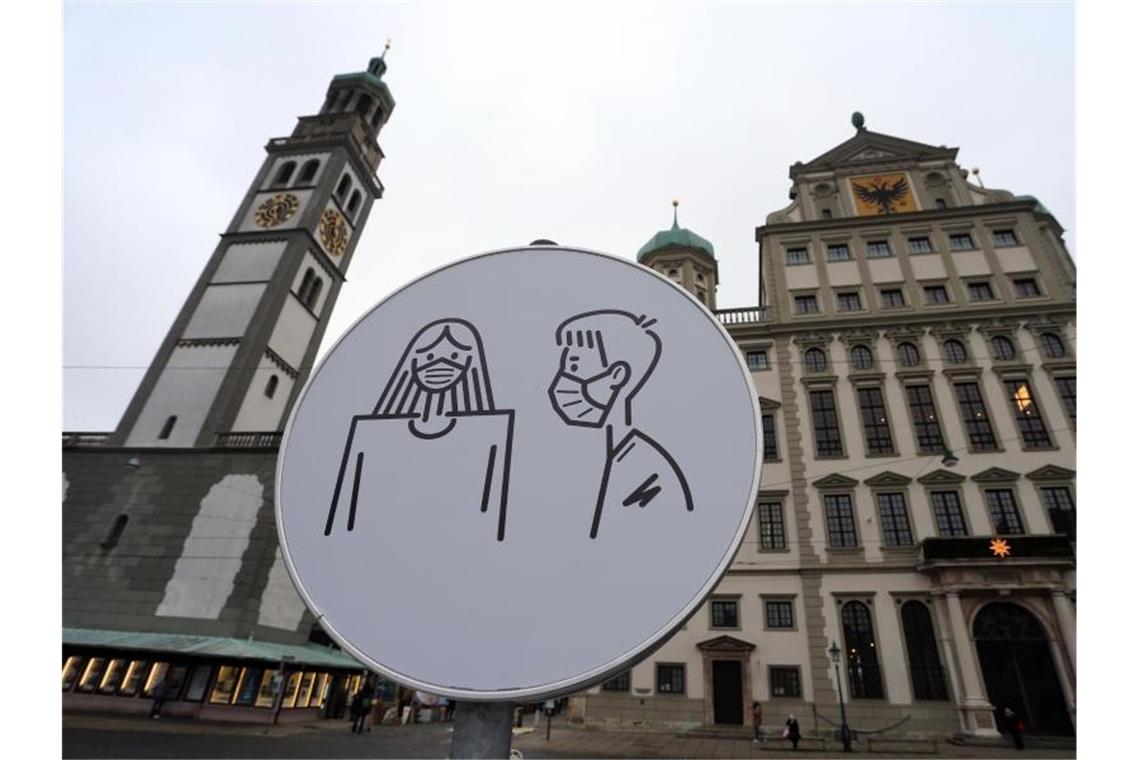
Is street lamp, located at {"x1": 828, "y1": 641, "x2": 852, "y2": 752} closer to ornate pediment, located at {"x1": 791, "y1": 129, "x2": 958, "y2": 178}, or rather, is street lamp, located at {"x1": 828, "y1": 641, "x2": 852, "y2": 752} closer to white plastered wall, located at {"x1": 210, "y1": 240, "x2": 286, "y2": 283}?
ornate pediment, located at {"x1": 791, "y1": 129, "x2": 958, "y2": 178}

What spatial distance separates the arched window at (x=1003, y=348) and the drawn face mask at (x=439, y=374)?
23807mm

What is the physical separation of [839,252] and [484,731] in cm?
2605

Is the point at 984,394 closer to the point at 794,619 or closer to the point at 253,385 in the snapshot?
the point at 794,619

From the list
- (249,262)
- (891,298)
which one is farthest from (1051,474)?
(249,262)

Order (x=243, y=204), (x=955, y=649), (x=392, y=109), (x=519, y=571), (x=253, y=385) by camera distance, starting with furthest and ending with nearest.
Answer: (x=392, y=109), (x=243, y=204), (x=253, y=385), (x=955, y=649), (x=519, y=571)

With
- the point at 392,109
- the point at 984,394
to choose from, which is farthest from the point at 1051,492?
the point at 392,109

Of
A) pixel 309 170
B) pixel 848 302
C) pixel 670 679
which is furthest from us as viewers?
pixel 309 170

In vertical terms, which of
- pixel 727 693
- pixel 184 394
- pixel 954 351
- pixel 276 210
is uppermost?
pixel 276 210

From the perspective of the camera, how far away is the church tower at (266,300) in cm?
2023

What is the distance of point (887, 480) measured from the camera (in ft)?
60.3

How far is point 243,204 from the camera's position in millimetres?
25844

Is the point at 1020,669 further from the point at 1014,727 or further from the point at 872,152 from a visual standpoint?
the point at 872,152

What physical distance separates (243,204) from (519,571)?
29.7 metres

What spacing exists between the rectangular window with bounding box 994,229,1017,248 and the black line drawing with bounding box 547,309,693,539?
27161 millimetres
